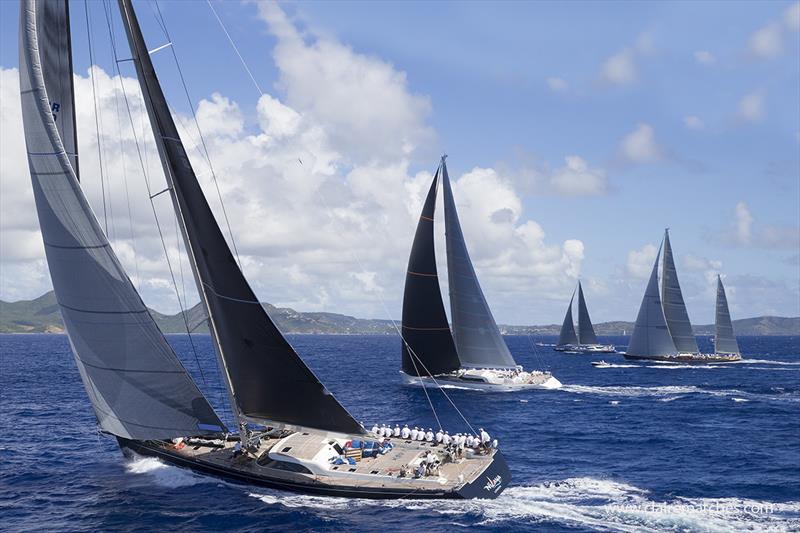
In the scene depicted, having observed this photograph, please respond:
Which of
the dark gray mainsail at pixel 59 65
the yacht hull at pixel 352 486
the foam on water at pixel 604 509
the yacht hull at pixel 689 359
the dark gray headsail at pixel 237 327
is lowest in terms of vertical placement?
the foam on water at pixel 604 509

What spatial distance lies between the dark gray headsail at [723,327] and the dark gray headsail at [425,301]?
7564 cm

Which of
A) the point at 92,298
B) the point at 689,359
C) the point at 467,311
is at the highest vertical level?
the point at 467,311

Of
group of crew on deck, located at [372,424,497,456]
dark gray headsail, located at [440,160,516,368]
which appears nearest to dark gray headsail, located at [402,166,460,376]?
dark gray headsail, located at [440,160,516,368]

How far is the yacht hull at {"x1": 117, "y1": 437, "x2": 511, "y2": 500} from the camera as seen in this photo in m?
28.9

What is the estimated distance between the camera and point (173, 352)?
29.1 meters

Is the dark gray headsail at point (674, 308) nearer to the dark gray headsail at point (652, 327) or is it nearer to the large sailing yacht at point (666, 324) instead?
the large sailing yacht at point (666, 324)

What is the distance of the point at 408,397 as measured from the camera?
69438 mm

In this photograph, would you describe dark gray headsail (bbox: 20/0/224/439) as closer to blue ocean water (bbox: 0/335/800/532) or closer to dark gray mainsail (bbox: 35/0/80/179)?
dark gray mainsail (bbox: 35/0/80/179)

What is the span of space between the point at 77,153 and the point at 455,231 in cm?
4570

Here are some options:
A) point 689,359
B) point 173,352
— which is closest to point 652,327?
point 689,359

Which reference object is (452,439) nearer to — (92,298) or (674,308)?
(92,298)

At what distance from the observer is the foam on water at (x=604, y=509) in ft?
92.9

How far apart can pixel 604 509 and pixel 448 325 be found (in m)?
39.4

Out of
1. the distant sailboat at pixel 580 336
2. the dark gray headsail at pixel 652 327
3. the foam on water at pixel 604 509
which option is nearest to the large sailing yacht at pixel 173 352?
the foam on water at pixel 604 509
